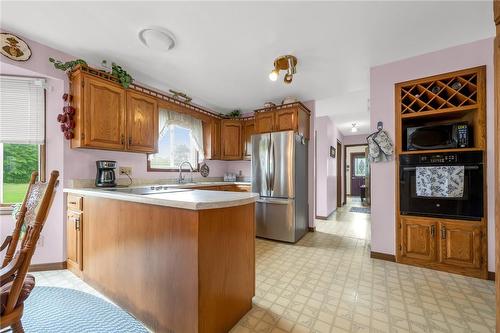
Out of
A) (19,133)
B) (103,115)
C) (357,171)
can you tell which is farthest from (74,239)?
(357,171)

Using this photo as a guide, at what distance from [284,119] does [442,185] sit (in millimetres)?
2246

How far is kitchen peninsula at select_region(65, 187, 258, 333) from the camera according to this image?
4.06ft

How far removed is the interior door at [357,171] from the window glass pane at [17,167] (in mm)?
9968

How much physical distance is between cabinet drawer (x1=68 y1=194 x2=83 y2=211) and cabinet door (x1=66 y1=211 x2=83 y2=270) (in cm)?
6

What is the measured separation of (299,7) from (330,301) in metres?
2.47

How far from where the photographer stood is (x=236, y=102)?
4203 mm

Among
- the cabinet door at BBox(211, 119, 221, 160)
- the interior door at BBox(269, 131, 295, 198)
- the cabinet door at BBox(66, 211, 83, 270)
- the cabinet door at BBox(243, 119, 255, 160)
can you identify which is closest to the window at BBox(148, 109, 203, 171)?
the cabinet door at BBox(211, 119, 221, 160)

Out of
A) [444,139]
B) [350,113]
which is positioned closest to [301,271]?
[444,139]

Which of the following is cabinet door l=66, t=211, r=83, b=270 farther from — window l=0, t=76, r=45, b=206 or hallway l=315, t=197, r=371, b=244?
hallway l=315, t=197, r=371, b=244

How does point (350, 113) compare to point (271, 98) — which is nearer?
point (271, 98)

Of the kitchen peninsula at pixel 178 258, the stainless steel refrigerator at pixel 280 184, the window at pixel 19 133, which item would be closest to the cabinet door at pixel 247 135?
the stainless steel refrigerator at pixel 280 184

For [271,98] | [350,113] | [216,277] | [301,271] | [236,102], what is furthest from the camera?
[350,113]

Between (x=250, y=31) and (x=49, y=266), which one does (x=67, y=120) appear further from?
(x=250, y=31)

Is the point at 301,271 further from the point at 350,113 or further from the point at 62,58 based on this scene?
the point at 350,113
